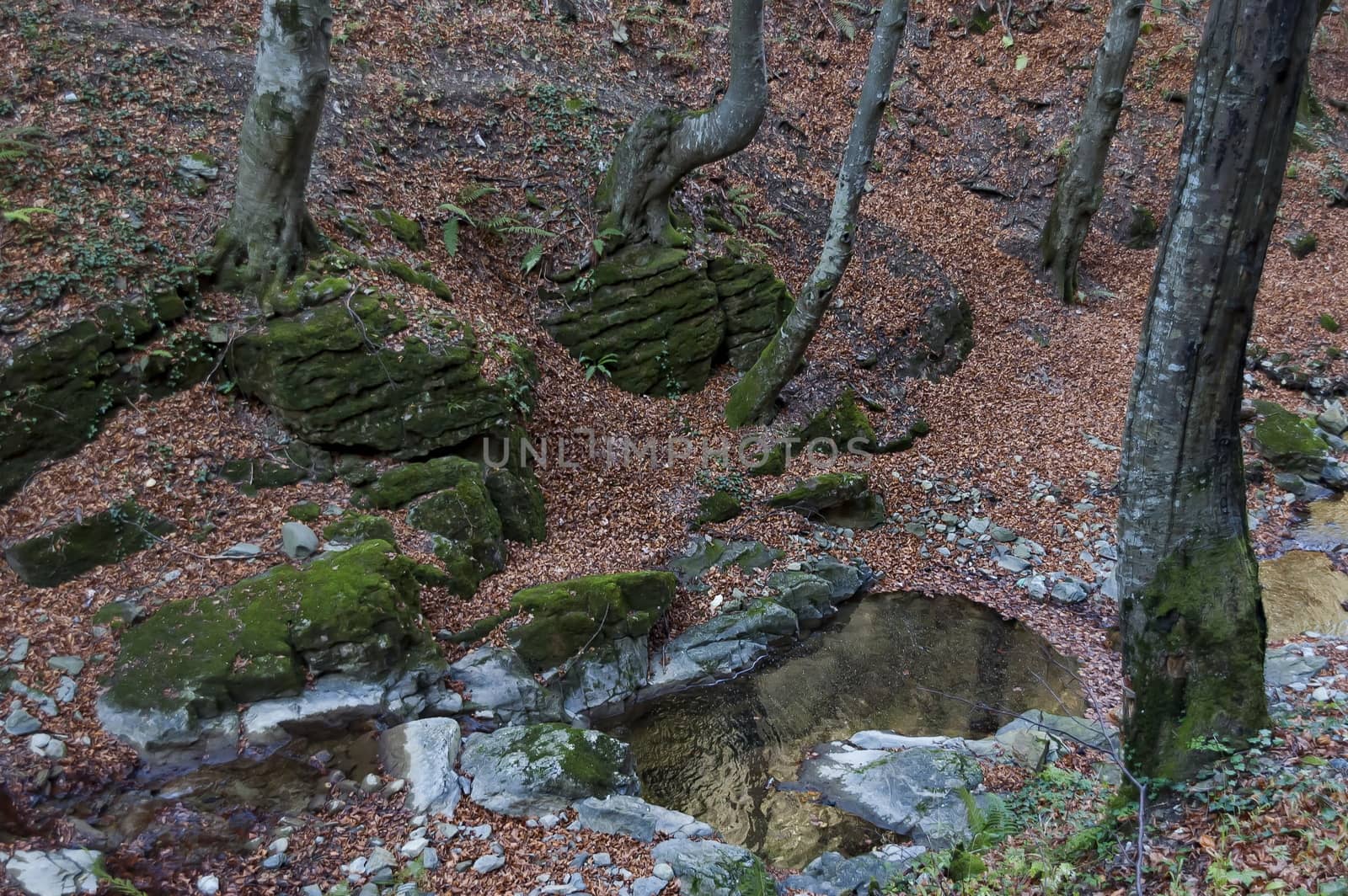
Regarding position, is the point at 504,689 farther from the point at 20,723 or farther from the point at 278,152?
the point at 278,152

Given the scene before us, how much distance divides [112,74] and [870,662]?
35.6ft

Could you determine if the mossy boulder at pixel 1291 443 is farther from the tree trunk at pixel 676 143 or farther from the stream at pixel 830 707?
the tree trunk at pixel 676 143

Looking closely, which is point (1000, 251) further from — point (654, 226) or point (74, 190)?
point (74, 190)

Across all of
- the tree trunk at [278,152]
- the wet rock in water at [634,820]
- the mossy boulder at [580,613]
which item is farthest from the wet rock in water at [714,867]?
the tree trunk at [278,152]

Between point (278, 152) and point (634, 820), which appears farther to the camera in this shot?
point (278, 152)

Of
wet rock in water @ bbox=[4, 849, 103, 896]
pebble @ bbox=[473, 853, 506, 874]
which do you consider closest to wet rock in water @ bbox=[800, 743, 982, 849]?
pebble @ bbox=[473, 853, 506, 874]

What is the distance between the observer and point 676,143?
34.6 ft

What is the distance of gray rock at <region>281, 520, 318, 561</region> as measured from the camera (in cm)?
693

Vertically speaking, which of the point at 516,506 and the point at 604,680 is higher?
the point at 516,506

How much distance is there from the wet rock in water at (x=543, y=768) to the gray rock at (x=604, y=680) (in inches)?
31.9

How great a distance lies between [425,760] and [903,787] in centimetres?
346

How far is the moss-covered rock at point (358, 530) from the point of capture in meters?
7.19

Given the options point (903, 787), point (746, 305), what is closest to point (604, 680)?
point (903, 787)

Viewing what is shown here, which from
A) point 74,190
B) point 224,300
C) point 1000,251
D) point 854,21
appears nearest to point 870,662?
point 224,300
